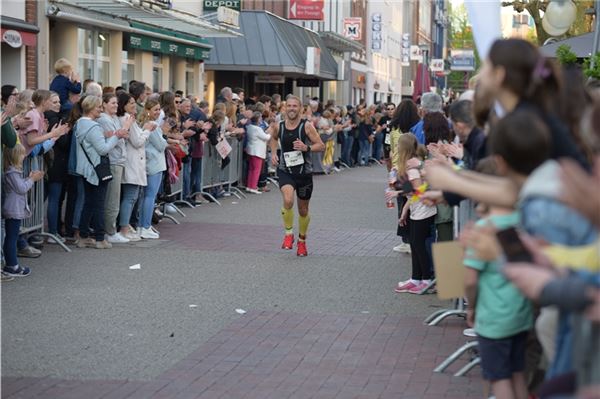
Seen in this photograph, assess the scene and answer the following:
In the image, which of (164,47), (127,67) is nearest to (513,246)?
(127,67)

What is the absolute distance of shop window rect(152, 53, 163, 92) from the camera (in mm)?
30953

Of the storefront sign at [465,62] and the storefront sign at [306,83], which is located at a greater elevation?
the storefront sign at [465,62]

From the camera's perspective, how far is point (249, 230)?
16547 millimetres

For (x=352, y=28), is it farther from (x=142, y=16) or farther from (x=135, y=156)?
(x=135, y=156)

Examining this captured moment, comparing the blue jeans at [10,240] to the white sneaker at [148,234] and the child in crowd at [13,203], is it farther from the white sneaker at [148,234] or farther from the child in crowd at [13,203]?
the white sneaker at [148,234]

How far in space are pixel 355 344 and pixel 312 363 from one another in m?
0.76

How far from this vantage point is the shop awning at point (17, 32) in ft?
66.6

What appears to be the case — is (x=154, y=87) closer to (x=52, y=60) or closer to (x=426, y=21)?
(x=52, y=60)

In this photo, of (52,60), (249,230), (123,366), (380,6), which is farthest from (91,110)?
(380,6)

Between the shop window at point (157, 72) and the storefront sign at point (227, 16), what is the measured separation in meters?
1.90

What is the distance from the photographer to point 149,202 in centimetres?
1512

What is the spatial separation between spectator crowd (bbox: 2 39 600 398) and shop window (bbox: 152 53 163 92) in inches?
150

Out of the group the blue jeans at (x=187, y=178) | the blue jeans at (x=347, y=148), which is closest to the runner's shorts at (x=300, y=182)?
the blue jeans at (x=187, y=178)

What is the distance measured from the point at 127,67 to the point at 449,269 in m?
23.7
